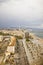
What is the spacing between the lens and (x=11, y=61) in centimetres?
1500

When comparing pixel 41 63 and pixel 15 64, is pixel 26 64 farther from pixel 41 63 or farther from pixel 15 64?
pixel 41 63

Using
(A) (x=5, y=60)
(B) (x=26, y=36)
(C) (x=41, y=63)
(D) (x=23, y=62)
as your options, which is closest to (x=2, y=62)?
(A) (x=5, y=60)

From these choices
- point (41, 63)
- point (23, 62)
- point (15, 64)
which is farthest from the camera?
point (23, 62)

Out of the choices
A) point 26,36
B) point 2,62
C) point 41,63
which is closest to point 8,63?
point 2,62

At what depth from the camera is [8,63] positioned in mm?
14383

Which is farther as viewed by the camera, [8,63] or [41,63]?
[8,63]

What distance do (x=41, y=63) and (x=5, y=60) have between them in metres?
3.74

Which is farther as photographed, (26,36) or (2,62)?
(26,36)

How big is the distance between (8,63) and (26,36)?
26.4m

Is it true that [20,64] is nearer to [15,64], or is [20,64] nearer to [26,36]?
[15,64]

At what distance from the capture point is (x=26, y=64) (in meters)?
14.4

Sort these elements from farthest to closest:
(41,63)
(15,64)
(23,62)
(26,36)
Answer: (26,36)
(23,62)
(15,64)
(41,63)

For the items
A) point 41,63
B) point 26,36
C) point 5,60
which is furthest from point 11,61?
point 26,36

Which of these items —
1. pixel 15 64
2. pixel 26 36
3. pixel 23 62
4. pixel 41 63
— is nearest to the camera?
pixel 41 63
